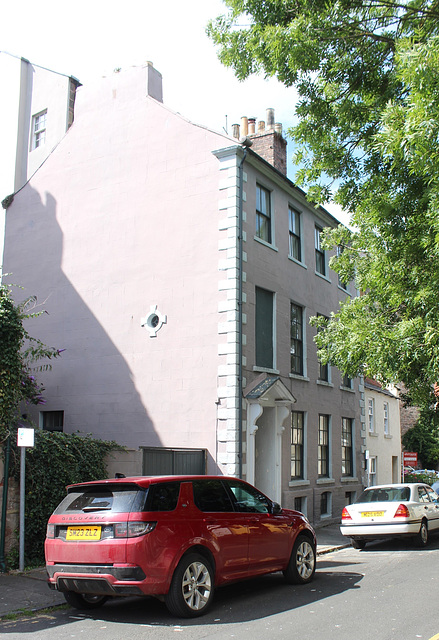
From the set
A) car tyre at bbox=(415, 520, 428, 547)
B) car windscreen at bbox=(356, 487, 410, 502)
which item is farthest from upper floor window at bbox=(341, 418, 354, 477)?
car tyre at bbox=(415, 520, 428, 547)

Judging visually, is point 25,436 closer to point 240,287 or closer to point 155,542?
point 155,542

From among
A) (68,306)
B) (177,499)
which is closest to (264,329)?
(68,306)

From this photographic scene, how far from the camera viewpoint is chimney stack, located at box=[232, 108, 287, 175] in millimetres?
20203

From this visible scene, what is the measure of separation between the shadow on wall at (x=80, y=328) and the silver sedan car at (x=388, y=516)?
5.04 meters

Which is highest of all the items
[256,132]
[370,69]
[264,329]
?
[256,132]

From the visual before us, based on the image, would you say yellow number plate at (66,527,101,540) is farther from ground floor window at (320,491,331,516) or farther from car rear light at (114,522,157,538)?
ground floor window at (320,491,331,516)

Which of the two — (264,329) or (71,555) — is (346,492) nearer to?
(264,329)

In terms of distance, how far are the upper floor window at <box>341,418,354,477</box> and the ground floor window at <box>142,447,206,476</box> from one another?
837 centimetres

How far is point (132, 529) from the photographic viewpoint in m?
7.31

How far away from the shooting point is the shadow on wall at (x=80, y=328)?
16688 mm

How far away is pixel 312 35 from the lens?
34.8ft

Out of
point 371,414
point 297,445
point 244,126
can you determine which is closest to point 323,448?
point 297,445

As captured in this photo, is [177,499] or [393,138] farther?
[393,138]

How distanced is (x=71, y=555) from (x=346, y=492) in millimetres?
15405
